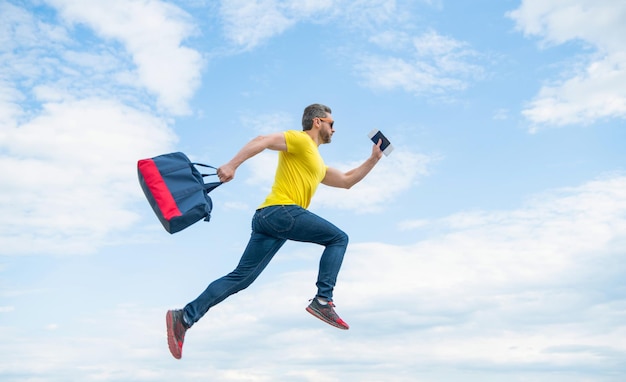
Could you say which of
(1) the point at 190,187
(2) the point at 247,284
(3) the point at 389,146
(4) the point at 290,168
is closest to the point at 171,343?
(2) the point at 247,284

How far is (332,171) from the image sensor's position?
339 inches

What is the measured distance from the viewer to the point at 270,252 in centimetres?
767

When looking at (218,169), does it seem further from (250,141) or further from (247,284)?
(247,284)

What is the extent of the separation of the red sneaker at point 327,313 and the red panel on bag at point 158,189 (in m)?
1.82

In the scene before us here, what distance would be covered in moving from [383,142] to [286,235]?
1.86m

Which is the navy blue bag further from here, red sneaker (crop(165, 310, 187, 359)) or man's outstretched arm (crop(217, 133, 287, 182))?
red sneaker (crop(165, 310, 187, 359))

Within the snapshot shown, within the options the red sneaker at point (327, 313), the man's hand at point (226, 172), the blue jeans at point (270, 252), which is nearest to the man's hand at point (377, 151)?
the blue jeans at point (270, 252)

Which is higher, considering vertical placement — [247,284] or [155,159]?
[155,159]

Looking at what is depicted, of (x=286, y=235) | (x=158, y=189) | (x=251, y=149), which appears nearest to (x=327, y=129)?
(x=251, y=149)

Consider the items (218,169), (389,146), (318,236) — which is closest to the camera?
(218,169)

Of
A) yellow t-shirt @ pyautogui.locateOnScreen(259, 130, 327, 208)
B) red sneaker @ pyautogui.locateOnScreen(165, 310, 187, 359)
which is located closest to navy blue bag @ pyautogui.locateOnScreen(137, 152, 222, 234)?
yellow t-shirt @ pyautogui.locateOnScreen(259, 130, 327, 208)

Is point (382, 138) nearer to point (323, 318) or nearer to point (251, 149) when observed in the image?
point (251, 149)

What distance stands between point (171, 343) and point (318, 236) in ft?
6.68

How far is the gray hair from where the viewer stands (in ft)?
26.2
